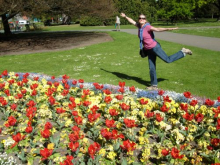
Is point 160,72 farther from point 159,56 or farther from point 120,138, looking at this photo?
point 120,138

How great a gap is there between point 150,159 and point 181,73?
16.9 ft

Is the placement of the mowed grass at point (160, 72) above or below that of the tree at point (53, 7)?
below

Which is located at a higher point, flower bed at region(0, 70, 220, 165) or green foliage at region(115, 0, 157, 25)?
green foliage at region(115, 0, 157, 25)

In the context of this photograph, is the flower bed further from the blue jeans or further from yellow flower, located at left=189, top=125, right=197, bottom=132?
the blue jeans

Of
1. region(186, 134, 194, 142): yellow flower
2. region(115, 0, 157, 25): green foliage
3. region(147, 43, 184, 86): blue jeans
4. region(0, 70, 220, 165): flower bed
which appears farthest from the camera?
region(115, 0, 157, 25): green foliage

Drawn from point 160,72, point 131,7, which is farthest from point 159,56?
point 131,7

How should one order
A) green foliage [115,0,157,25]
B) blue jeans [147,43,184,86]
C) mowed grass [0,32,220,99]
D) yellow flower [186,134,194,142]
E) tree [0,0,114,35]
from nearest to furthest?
yellow flower [186,134,194,142] → blue jeans [147,43,184,86] → mowed grass [0,32,220,99] → tree [0,0,114,35] → green foliage [115,0,157,25]

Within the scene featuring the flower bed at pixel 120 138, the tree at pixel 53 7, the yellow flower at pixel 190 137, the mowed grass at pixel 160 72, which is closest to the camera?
the flower bed at pixel 120 138

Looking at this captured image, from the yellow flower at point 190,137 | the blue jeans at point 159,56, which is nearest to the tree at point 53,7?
the blue jeans at point 159,56

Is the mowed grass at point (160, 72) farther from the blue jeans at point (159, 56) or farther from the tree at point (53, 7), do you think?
the tree at point (53, 7)

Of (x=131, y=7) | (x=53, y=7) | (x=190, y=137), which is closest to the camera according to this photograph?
A: (x=190, y=137)

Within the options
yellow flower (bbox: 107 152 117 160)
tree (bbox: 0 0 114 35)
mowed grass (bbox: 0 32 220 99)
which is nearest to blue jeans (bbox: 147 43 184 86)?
mowed grass (bbox: 0 32 220 99)

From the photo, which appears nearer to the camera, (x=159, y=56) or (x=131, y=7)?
(x=159, y=56)

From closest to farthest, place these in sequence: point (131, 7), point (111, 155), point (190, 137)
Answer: point (111, 155) → point (190, 137) → point (131, 7)
